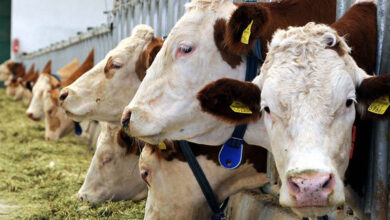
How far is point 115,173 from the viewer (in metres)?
5.59

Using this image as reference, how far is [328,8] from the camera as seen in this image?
3.95 metres

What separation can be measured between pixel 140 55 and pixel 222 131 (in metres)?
1.70

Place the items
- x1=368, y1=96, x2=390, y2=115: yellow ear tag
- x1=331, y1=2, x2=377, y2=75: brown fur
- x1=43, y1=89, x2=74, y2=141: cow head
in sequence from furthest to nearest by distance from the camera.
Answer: x1=43, y1=89, x2=74, y2=141: cow head
x1=331, y1=2, x2=377, y2=75: brown fur
x1=368, y1=96, x2=390, y2=115: yellow ear tag

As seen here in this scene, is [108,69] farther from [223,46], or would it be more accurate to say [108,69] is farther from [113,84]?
[223,46]

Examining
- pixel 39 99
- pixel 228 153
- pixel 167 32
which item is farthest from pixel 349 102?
pixel 39 99

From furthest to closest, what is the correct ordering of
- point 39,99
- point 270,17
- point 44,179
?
1. point 39,99
2. point 44,179
3. point 270,17

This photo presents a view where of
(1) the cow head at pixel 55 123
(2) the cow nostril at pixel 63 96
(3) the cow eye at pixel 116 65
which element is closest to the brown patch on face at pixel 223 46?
(3) the cow eye at pixel 116 65

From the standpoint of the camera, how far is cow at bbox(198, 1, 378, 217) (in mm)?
2377

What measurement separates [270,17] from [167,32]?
2991 mm

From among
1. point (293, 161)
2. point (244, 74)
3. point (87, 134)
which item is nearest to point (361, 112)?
point (293, 161)

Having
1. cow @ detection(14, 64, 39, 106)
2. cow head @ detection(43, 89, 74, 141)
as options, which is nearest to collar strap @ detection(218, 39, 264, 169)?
cow head @ detection(43, 89, 74, 141)

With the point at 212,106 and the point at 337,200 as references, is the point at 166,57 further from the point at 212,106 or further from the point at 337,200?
the point at 337,200

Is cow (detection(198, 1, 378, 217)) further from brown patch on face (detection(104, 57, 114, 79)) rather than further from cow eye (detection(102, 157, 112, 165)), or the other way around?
cow eye (detection(102, 157, 112, 165))

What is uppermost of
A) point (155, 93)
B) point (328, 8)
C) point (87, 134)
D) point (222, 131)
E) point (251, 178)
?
point (328, 8)
